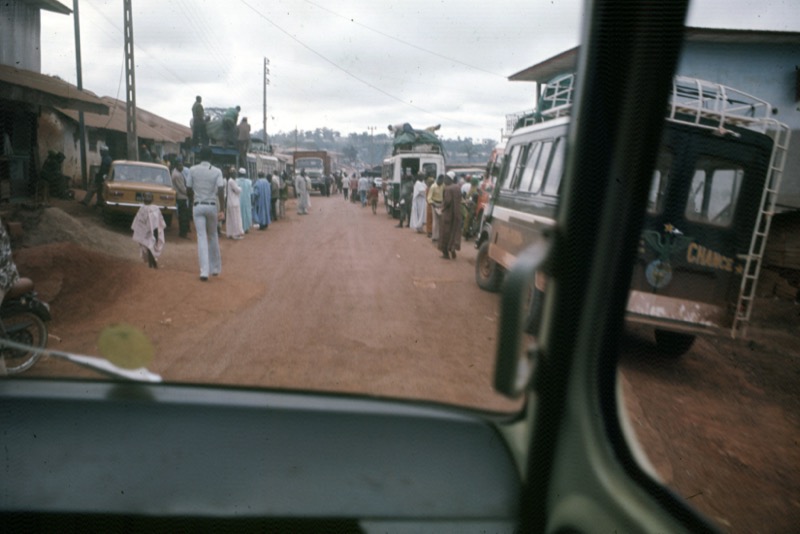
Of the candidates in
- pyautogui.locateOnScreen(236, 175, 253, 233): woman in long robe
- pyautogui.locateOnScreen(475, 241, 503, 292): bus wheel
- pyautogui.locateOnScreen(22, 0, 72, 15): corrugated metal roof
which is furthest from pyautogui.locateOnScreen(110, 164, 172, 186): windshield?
pyautogui.locateOnScreen(22, 0, 72, 15): corrugated metal roof

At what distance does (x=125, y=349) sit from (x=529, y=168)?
4240 mm

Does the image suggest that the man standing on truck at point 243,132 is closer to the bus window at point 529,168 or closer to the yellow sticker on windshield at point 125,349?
the bus window at point 529,168

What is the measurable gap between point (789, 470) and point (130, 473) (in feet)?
5.86

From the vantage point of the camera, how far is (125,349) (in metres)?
2.20

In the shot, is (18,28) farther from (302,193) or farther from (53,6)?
(302,193)

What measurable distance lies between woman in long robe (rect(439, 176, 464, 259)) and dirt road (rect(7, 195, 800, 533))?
59 cm

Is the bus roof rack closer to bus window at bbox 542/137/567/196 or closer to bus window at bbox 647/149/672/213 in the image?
bus window at bbox 542/137/567/196

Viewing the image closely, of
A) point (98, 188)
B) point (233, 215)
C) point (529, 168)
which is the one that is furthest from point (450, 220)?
point (98, 188)

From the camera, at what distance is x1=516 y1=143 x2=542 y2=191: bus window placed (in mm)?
5234

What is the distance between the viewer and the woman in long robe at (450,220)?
1055 centimetres

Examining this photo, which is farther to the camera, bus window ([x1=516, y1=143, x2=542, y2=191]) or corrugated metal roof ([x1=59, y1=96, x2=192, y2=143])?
corrugated metal roof ([x1=59, y1=96, x2=192, y2=143])

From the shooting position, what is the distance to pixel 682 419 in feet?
11.2

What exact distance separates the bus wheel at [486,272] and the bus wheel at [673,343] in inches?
177

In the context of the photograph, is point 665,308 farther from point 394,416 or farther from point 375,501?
point 375,501
